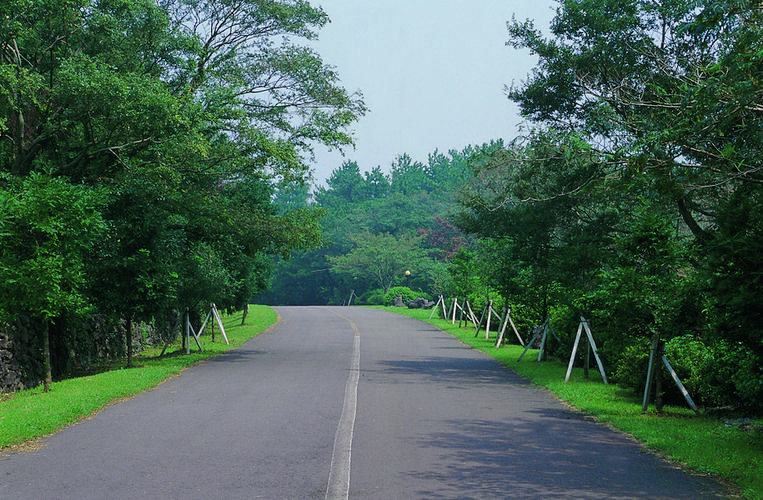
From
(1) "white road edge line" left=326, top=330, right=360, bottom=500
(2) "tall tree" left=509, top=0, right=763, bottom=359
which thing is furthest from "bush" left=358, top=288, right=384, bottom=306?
(2) "tall tree" left=509, top=0, right=763, bottom=359

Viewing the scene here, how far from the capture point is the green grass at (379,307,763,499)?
25.1ft

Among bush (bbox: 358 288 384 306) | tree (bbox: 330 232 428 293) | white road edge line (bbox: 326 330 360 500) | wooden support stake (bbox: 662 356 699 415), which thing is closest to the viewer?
white road edge line (bbox: 326 330 360 500)

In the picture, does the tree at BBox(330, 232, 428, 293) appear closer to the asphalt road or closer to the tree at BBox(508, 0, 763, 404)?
the asphalt road

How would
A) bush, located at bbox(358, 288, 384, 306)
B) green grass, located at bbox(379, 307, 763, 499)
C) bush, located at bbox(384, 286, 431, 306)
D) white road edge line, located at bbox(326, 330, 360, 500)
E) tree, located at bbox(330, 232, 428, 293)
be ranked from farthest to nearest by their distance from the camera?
tree, located at bbox(330, 232, 428, 293), bush, located at bbox(358, 288, 384, 306), bush, located at bbox(384, 286, 431, 306), green grass, located at bbox(379, 307, 763, 499), white road edge line, located at bbox(326, 330, 360, 500)

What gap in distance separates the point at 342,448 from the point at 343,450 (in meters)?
0.11

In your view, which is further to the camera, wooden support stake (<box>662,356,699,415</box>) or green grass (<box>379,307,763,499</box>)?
wooden support stake (<box>662,356,699,415</box>)

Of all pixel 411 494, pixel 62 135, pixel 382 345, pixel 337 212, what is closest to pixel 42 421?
pixel 411 494

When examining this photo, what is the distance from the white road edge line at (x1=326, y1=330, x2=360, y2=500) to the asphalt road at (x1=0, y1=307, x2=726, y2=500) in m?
0.02

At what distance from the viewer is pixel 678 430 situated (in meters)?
9.90

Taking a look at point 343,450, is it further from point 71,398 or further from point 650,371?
point 71,398

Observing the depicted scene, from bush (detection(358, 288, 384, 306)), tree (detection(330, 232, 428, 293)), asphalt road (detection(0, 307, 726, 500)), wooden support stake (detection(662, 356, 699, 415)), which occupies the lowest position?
asphalt road (detection(0, 307, 726, 500))

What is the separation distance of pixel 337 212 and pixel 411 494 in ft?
289

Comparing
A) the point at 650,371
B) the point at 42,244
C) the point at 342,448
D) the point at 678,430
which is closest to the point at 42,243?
the point at 42,244

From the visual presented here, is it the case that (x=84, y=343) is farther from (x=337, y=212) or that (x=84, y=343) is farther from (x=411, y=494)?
(x=337, y=212)
